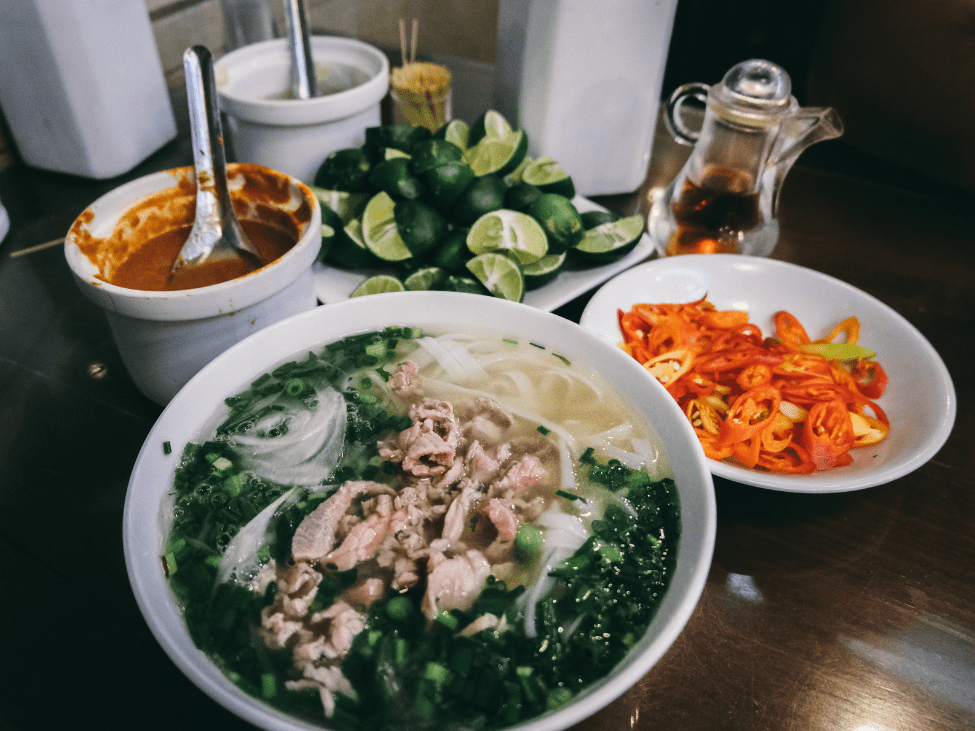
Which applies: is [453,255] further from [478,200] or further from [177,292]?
[177,292]

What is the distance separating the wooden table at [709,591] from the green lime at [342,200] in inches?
27.7

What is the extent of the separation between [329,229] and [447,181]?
1.17ft

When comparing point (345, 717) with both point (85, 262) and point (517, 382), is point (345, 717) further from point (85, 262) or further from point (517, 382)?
point (85, 262)

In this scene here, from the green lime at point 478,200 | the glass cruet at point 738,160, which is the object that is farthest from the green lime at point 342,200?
the glass cruet at point 738,160

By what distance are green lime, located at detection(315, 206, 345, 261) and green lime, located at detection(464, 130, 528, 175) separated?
50 centimetres

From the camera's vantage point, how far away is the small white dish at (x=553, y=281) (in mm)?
1721

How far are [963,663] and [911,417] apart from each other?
514mm

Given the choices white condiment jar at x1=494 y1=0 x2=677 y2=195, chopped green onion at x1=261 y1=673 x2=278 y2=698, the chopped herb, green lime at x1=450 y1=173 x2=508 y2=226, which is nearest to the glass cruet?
white condiment jar at x1=494 y1=0 x2=677 y2=195

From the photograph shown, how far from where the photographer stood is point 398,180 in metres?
Answer: 1.80

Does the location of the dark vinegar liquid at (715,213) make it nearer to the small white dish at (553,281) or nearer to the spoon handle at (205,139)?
the small white dish at (553,281)

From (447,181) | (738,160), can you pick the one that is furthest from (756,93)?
(447,181)

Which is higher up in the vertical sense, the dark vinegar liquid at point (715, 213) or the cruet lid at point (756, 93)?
the cruet lid at point (756, 93)

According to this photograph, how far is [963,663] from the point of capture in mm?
1112

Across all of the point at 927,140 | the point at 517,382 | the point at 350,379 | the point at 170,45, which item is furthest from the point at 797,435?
the point at 170,45
